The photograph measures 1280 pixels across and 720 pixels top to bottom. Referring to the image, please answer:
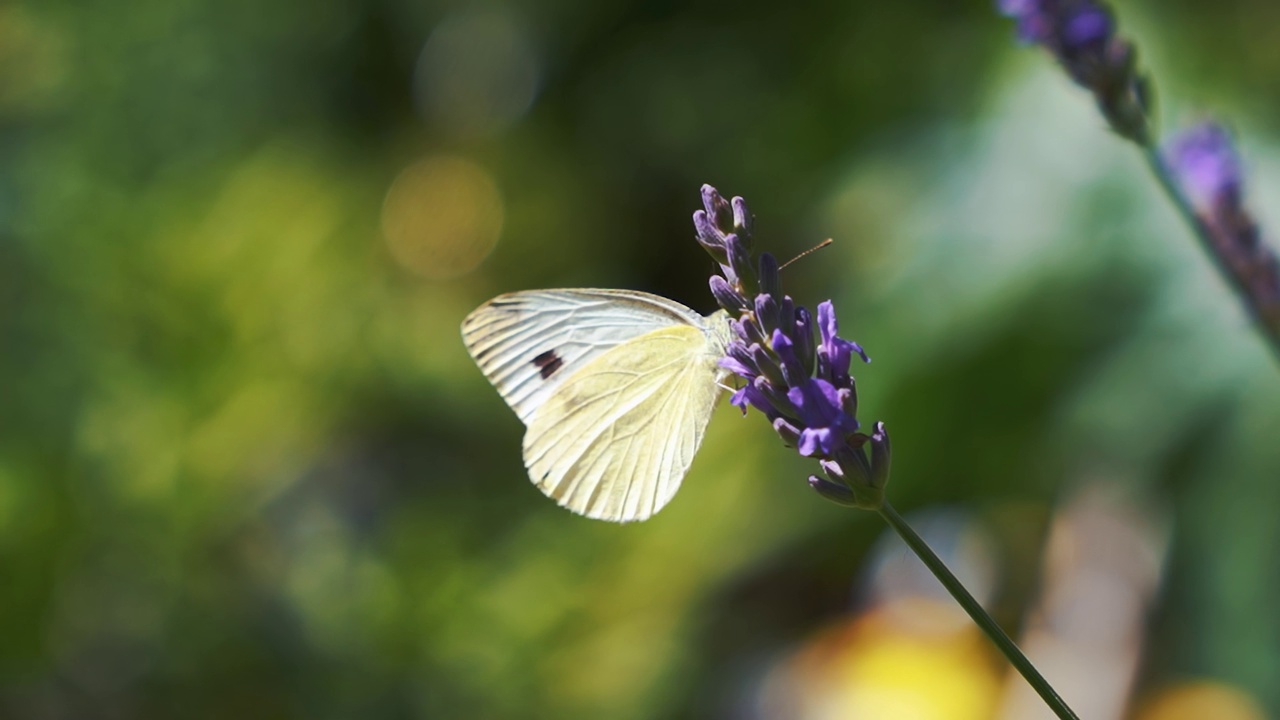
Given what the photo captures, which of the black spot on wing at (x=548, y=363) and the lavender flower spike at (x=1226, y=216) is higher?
the black spot on wing at (x=548, y=363)

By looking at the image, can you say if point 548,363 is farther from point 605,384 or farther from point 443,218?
point 443,218


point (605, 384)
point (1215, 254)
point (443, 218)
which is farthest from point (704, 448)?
point (1215, 254)

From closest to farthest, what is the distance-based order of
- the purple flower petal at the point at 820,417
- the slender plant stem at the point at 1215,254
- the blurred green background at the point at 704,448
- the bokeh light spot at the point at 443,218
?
the purple flower petal at the point at 820,417 → the slender plant stem at the point at 1215,254 → the blurred green background at the point at 704,448 → the bokeh light spot at the point at 443,218

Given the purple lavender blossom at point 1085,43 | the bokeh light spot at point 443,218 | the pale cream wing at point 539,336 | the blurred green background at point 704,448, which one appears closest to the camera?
the purple lavender blossom at point 1085,43

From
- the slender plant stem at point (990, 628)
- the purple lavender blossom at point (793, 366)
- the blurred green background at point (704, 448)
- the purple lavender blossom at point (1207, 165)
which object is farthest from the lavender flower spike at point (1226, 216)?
the blurred green background at point (704, 448)

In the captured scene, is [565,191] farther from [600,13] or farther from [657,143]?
[600,13]

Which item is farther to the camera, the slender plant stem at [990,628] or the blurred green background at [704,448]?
the blurred green background at [704,448]

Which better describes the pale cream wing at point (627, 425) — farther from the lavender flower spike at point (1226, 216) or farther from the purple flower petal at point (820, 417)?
the lavender flower spike at point (1226, 216)
